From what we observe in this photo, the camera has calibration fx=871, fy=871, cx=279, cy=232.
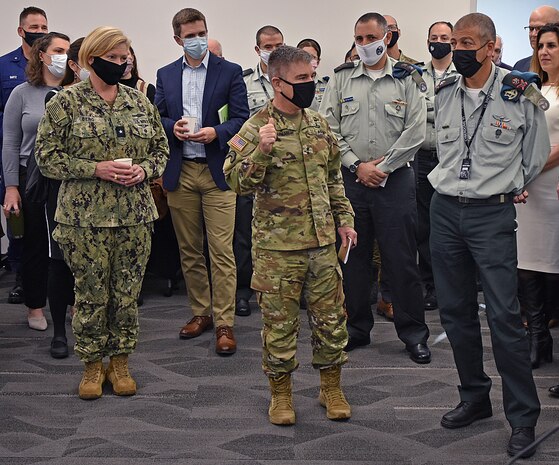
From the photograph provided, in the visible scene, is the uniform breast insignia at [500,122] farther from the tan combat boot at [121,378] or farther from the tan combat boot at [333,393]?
the tan combat boot at [121,378]

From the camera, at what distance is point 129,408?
362 centimetres

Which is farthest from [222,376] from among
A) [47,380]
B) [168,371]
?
[47,380]

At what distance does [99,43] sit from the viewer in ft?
11.5

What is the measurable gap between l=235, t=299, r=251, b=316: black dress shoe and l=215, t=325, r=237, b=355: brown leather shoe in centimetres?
67

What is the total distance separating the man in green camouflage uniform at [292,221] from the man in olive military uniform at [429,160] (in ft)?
6.44

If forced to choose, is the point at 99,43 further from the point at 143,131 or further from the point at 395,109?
the point at 395,109

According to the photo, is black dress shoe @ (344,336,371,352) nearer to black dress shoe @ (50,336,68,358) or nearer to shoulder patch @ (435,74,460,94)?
black dress shoe @ (50,336,68,358)

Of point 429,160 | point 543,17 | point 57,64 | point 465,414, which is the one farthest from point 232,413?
point 543,17

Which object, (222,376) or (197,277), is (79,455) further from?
(197,277)

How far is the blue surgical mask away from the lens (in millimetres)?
4383

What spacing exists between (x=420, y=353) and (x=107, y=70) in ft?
6.47

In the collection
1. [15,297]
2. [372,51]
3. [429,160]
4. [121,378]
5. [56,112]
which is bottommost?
[15,297]

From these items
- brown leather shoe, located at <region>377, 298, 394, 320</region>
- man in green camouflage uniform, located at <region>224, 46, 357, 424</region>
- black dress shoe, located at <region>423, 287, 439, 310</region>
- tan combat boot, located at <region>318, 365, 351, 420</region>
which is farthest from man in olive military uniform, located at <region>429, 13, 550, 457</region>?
black dress shoe, located at <region>423, 287, 439, 310</region>

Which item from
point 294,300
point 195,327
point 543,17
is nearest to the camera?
point 294,300
